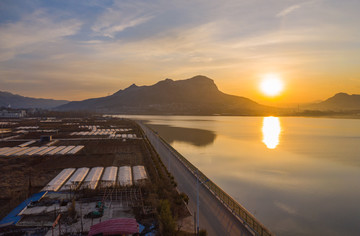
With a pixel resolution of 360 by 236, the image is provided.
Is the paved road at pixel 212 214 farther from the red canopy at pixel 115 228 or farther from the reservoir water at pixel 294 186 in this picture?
the red canopy at pixel 115 228

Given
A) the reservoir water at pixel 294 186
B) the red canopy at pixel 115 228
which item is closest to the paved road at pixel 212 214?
the reservoir water at pixel 294 186

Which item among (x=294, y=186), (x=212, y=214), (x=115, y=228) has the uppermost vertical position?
(x=115, y=228)

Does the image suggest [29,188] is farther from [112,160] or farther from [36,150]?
[36,150]

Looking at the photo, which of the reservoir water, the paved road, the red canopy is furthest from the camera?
the reservoir water

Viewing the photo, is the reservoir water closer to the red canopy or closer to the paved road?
the paved road

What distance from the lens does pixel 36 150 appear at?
47375 mm

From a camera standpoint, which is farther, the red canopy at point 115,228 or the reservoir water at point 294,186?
the reservoir water at point 294,186

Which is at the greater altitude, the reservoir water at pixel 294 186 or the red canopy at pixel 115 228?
the red canopy at pixel 115 228

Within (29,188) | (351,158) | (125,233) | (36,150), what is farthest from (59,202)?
(351,158)

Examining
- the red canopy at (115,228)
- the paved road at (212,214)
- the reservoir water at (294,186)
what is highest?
the red canopy at (115,228)

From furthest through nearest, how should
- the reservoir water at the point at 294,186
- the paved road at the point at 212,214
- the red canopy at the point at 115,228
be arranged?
1. the reservoir water at the point at 294,186
2. the paved road at the point at 212,214
3. the red canopy at the point at 115,228

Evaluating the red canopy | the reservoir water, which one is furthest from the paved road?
the red canopy

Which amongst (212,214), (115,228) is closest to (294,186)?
(212,214)

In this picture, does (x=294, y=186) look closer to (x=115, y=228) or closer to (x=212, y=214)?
(x=212, y=214)
